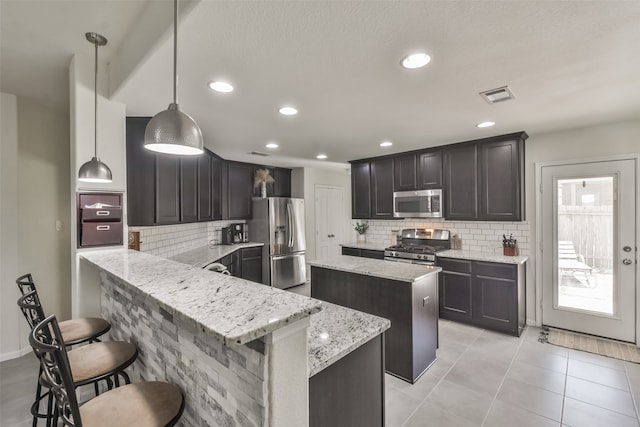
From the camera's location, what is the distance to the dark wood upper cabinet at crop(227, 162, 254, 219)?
5203 mm

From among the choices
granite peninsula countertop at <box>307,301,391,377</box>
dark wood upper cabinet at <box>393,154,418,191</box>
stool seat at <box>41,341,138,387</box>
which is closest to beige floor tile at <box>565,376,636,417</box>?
granite peninsula countertop at <box>307,301,391,377</box>

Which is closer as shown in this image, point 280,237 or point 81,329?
point 81,329

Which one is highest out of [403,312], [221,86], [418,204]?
[221,86]

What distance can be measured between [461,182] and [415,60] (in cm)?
263

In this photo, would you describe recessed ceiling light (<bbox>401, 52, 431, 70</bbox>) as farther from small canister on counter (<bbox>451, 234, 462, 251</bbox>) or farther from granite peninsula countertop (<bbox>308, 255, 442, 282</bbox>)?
small canister on counter (<bbox>451, 234, 462, 251</bbox>)

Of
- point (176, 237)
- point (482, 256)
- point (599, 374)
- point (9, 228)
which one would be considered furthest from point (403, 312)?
point (9, 228)

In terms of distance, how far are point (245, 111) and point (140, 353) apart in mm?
2080

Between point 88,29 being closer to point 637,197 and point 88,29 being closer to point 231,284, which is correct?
point 231,284

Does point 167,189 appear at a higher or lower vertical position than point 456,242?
higher

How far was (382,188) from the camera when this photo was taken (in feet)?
16.1

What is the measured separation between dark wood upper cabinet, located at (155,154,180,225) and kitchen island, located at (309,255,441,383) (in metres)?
1.83

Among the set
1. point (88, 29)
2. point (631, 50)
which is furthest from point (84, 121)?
point (631, 50)

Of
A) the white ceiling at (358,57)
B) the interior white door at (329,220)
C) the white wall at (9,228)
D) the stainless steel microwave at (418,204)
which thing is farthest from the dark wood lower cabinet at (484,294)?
the white wall at (9,228)

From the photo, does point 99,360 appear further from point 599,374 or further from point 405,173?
point 405,173
